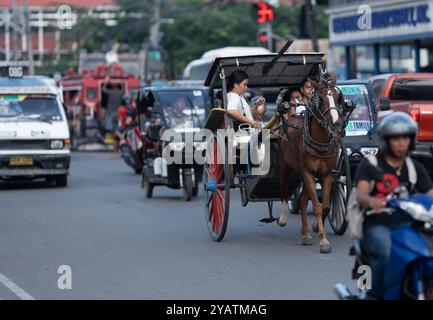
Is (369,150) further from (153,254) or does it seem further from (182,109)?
(182,109)

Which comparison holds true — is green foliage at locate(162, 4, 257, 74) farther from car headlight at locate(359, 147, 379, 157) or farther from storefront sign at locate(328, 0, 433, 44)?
car headlight at locate(359, 147, 379, 157)

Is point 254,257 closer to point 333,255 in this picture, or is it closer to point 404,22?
point 333,255

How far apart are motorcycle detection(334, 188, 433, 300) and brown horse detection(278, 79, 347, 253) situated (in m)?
4.64

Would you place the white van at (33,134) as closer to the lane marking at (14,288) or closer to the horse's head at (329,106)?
the horse's head at (329,106)

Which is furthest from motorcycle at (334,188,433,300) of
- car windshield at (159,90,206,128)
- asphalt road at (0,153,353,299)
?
car windshield at (159,90,206,128)

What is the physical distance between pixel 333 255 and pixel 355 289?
2237 millimetres

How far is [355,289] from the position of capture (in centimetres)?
1003

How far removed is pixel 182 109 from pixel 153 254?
314 inches

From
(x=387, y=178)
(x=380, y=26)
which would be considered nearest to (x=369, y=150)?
(x=387, y=178)

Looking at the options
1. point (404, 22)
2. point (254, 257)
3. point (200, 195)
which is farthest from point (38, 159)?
point (404, 22)

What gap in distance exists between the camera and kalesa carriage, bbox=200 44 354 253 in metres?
12.6

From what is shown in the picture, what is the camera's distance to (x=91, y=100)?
4025 cm
